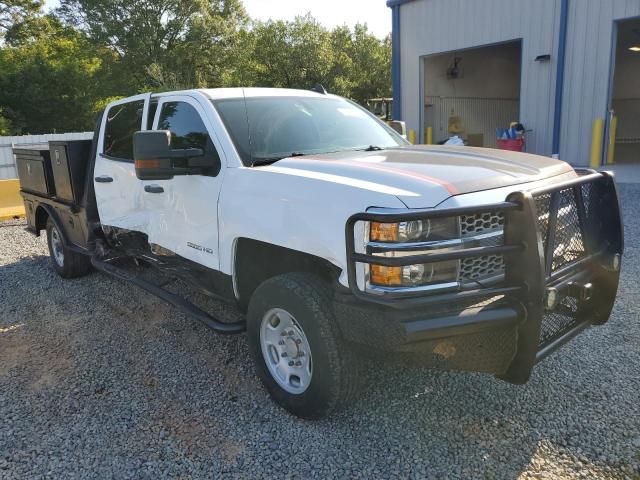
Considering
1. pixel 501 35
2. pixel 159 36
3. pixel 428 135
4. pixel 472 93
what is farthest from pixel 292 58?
pixel 501 35

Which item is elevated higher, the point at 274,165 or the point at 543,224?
the point at 274,165

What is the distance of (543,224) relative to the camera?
2.83m

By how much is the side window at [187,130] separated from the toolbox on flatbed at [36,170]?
241cm

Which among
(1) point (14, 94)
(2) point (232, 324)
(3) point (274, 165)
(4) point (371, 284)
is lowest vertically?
(2) point (232, 324)

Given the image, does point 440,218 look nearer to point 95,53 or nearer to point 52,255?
point 52,255

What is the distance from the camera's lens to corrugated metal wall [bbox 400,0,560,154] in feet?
42.1

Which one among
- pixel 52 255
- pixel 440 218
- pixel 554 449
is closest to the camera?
pixel 440 218

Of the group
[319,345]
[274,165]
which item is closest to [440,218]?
[319,345]

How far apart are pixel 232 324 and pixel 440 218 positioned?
65.1 inches

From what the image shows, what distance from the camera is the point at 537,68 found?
13.1 metres

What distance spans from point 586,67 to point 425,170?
37.0 feet

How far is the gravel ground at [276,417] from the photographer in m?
2.75

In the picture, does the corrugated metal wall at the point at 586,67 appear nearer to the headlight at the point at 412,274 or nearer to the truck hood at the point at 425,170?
the truck hood at the point at 425,170

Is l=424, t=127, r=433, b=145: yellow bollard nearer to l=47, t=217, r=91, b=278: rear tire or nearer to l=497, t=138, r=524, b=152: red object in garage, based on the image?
l=497, t=138, r=524, b=152: red object in garage
